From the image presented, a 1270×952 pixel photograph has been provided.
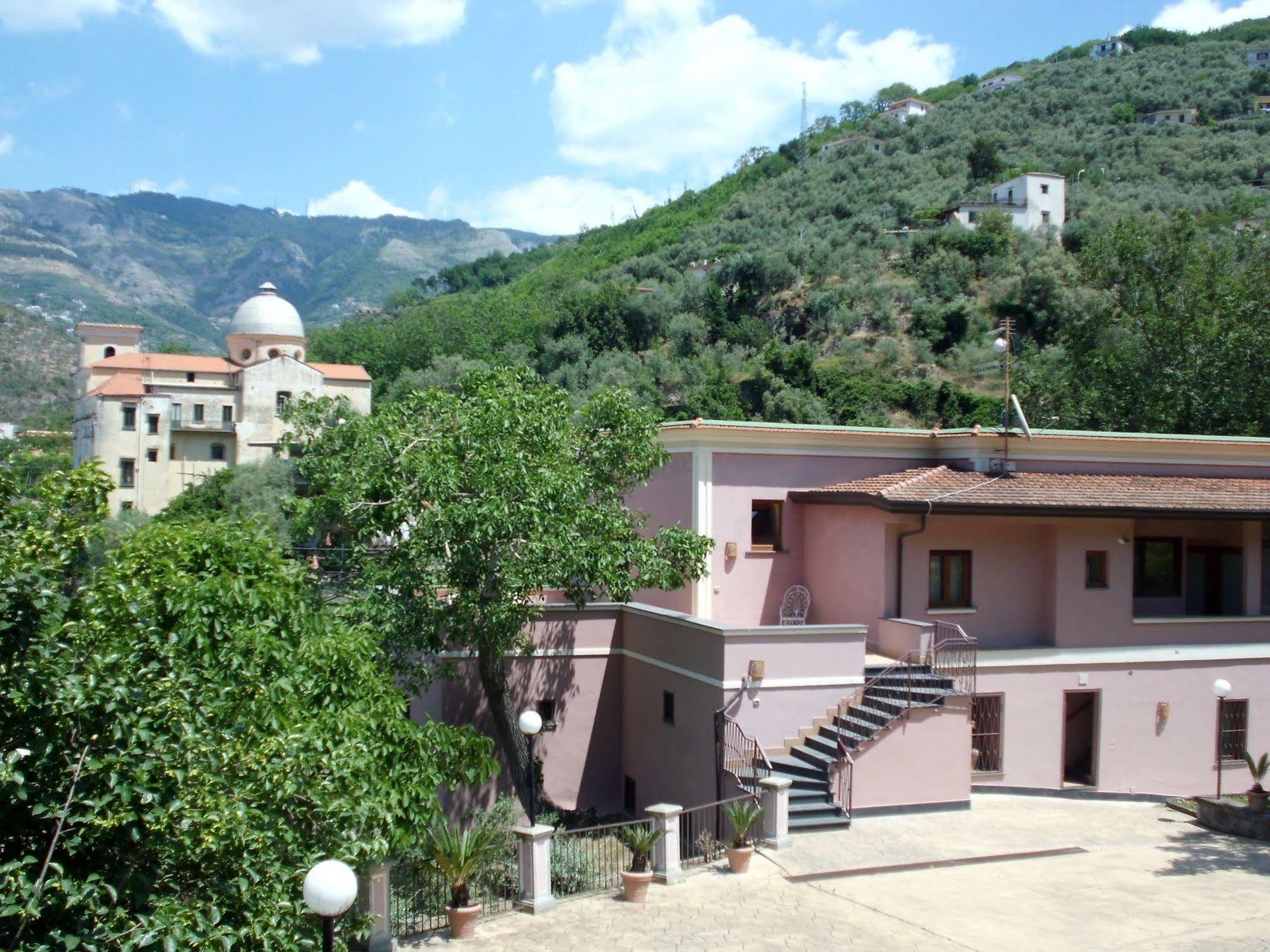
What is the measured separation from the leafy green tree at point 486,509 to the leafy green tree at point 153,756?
505cm

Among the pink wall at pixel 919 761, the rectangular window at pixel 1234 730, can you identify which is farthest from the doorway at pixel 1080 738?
the pink wall at pixel 919 761

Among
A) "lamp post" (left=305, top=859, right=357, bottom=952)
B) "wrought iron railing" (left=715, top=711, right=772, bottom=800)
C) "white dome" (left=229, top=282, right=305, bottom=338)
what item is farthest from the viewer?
"white dome" (left=229, top=282, right=305, bottom=338)

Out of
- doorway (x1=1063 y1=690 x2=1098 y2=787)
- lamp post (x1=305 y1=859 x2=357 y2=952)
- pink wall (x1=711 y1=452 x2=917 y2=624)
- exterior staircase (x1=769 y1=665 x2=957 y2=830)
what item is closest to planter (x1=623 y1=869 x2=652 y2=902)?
exterior staircase (x1=769 y1=665 x2=957 y2=830)

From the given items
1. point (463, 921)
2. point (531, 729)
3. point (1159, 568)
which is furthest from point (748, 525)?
point (463, 921)

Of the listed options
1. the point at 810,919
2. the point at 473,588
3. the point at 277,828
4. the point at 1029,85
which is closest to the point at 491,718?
the point at 473,588

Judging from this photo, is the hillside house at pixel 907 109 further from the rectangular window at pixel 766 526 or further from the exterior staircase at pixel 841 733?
the exterior staircase at pixel 841 733

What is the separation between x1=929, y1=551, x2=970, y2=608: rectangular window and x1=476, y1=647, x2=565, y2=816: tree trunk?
7346mm

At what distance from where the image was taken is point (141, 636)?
761 centimetres

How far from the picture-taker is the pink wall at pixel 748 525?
18531 mm

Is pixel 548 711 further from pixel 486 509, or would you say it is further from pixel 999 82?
pixel 999 82

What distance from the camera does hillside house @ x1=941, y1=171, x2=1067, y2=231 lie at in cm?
8262

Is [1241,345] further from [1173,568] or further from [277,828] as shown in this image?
[277,828]

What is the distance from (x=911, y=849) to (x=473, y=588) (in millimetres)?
6801

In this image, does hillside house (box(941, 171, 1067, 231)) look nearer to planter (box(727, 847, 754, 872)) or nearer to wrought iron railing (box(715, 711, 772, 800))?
wrought iron railing (box(715, 711, 772, 800))
